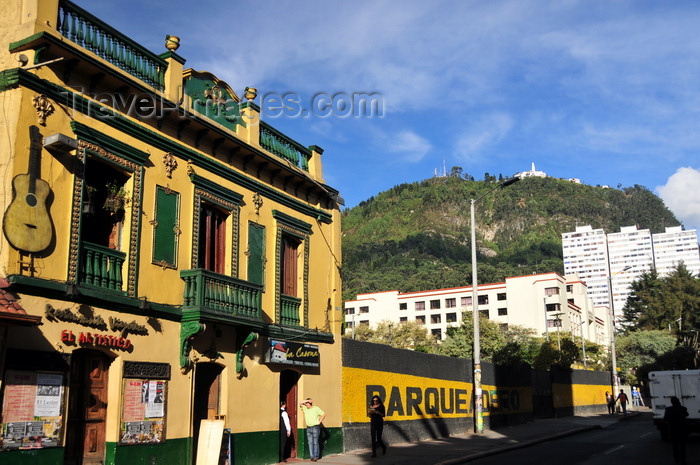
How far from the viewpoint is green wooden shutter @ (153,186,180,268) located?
1396cm

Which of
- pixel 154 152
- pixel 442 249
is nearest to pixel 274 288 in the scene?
pixel 154 152

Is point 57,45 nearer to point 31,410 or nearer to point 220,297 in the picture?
point 220,297

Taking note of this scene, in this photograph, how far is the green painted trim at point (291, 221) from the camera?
706 inches

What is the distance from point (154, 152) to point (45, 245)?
11.8 ft

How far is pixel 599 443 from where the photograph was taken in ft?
71.9

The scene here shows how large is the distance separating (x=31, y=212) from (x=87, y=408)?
12.0ft

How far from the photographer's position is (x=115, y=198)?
13070 mm

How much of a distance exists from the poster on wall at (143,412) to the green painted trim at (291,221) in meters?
5.87

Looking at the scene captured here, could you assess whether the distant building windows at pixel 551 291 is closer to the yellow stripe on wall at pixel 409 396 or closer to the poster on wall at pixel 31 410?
the yellow stripe on wall at pixel 409 396

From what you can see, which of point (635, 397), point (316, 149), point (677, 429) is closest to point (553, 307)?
point (635, 397)

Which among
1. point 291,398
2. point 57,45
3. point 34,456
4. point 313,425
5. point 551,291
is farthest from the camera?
point 551,291

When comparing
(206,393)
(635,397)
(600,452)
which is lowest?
(600,452)

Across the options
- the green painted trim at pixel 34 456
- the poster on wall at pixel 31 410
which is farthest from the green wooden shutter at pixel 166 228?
the green painted trim at pixel 34 456

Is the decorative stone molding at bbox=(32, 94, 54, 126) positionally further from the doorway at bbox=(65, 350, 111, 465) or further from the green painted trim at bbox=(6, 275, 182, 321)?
the doorway at bbox=(65, 350, 111, 465)
